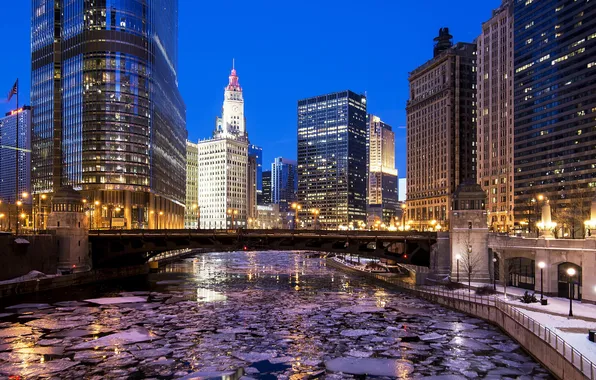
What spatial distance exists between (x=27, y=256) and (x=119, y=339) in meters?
41.5

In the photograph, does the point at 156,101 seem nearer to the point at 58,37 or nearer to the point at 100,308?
the point at 58,37

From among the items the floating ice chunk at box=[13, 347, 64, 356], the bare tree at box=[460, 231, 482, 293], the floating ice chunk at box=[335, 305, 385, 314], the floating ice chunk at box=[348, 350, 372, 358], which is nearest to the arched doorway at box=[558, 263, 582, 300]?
the bare tree at box=[460, 231, 482, 293]

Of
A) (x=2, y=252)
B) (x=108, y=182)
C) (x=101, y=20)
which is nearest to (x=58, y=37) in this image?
(x=101, y=20)

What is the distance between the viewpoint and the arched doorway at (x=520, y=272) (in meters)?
65.7

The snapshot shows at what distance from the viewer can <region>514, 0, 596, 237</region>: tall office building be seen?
152 metres

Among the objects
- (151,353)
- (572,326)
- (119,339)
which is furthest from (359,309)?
(151,353)

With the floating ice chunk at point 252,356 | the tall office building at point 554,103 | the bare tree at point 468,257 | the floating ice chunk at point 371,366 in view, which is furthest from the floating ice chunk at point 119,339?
the tall office building at point 554,103

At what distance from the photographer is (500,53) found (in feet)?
615

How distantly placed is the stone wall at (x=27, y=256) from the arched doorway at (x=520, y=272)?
6742 cm

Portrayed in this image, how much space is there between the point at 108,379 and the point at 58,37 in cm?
15680

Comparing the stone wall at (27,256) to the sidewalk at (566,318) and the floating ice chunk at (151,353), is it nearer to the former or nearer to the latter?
the floating ice chunk at (151,353)

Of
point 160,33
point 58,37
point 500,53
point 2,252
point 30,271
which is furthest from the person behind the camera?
point 500,53

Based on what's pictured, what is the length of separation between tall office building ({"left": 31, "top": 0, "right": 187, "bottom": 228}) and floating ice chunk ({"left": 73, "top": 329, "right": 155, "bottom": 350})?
4272 inches

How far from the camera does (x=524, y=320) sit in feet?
132
